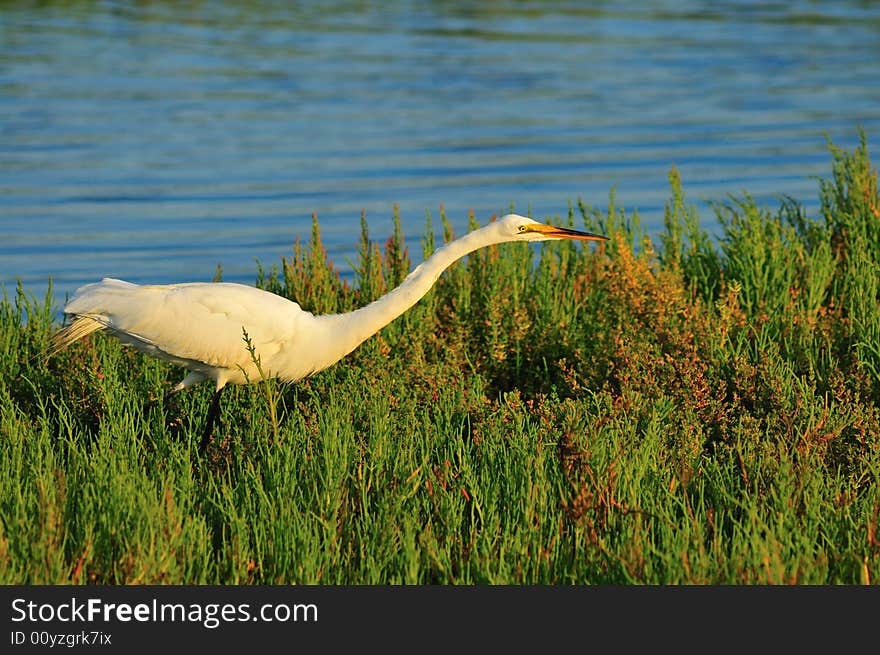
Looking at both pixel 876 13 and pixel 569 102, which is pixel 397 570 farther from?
pixel 876 13

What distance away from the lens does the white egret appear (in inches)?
230

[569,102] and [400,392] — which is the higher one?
[569,102]

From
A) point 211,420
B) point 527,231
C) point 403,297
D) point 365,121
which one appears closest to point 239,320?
point 211,420

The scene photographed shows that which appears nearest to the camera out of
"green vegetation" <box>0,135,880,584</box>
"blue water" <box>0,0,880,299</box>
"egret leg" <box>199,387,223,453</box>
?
"green vegetation" <box>0,135,880,584</box>

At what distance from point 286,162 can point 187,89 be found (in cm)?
443

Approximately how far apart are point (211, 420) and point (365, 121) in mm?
11138

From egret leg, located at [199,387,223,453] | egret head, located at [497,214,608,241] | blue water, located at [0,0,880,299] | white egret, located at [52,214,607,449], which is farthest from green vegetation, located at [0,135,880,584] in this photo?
blue water, located at [0,0,880,299]

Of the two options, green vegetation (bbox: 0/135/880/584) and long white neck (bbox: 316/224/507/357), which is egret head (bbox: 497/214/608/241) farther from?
green vegetation (bbox: 0/135/880/584)

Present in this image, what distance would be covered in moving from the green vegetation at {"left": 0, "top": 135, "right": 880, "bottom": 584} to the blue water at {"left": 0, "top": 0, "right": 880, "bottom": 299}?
293 centimetres

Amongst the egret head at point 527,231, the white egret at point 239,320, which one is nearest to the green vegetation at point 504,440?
the white egret at point 239,320

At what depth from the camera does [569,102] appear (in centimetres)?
1767

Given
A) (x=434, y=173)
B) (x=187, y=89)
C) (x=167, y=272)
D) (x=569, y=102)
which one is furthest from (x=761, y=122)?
(x=167, y=272)

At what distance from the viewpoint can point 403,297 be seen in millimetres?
5895

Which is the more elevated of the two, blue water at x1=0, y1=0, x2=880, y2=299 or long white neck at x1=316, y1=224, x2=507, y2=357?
blue water at x1=0, y1=0, x2=880, y2=299
